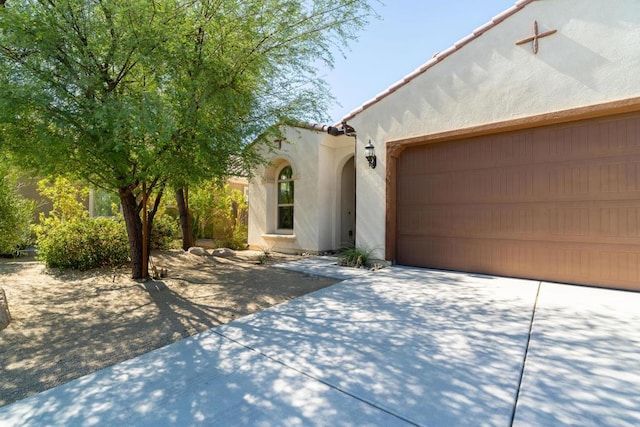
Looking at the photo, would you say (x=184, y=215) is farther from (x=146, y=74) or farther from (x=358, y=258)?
(x=146, y=74)

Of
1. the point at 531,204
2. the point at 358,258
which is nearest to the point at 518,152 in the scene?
the point at 531,204

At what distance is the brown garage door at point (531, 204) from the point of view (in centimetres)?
553

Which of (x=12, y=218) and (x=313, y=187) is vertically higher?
(x=313, y=187)

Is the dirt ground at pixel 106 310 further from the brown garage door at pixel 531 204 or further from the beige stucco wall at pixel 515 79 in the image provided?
the beige stucco wall at pixel 515 79

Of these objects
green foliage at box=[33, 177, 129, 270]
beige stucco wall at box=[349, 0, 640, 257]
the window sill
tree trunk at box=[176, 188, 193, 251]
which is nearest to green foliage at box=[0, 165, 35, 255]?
green foliage at box=[33, 177, 129, 270]

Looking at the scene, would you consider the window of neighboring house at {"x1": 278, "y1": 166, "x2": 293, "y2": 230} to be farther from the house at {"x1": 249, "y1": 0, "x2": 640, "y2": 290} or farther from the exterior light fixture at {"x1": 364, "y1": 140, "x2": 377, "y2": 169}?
the exterior light fixture at {"x1": 364, "y1": 140, "x2": 377, "y2": 169}

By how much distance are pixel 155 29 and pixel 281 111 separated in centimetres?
294

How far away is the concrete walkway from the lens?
2.36m

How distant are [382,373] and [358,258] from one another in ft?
17.2

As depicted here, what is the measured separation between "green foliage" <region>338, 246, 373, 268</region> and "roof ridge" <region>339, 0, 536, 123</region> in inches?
143

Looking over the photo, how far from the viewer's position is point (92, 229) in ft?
26.8

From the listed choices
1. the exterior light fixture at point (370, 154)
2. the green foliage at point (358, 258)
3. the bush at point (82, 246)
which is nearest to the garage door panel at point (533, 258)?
the green foliage at point (358, 258)

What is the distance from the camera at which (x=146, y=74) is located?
495cm

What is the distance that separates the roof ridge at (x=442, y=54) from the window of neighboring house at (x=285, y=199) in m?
3.88
